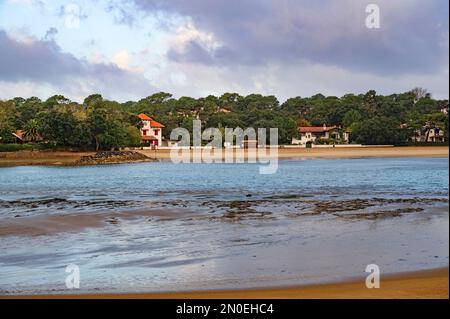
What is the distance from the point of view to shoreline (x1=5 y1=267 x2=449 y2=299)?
7.76 m

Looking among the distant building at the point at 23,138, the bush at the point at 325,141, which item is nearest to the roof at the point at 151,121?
Answer: the distant building at the point at 23,138

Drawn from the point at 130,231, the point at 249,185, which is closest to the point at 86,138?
the point at 249,185

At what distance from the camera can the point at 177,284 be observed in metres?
9.27

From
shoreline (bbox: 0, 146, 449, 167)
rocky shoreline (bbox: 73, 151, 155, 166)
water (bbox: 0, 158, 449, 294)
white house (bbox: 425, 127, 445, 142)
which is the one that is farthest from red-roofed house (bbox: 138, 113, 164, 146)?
water (bbox: 0, 158, 449, 294)

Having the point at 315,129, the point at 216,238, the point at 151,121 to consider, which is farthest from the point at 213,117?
the point at 216,238

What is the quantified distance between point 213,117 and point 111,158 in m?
39.1

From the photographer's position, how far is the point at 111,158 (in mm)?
75125

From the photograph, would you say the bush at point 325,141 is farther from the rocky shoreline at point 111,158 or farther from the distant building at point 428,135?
the rocky shoreline at point 111,158

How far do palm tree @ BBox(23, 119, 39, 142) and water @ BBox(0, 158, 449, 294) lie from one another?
6209cm

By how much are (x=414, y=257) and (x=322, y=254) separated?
5.92ft

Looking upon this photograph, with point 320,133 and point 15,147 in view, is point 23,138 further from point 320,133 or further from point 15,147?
point 320,133

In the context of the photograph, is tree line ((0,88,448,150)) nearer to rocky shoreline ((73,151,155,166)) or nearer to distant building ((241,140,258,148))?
distant building ((241,140,258,148))

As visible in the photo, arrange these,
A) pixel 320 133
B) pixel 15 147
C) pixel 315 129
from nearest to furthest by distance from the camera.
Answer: pixel 15 147 → pixel 315 129 → pixel 320 133

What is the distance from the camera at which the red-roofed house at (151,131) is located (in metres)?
108
